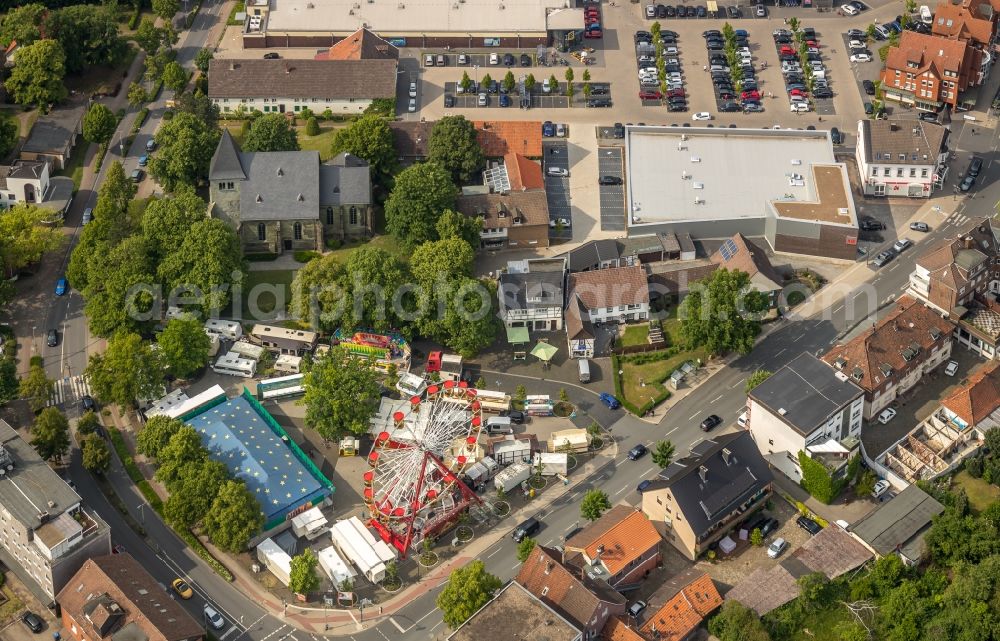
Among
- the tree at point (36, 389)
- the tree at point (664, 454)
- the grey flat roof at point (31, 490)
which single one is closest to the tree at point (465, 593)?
the tree at point (664, 454)

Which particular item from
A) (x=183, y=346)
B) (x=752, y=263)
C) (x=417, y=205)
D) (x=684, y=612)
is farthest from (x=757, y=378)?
(x=183, y=346)

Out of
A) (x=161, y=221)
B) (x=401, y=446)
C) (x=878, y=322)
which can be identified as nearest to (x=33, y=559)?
(x=401, y=446)

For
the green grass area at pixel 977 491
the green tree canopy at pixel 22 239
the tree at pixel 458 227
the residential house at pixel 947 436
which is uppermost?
the green tree canopy at pixel 22 239

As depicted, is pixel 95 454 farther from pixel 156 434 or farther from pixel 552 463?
pixel 552 463

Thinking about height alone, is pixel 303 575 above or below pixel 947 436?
above

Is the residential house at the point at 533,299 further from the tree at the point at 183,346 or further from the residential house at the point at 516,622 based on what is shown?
the residential house at the point at 516,622

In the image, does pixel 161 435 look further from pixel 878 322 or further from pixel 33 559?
pixel 878 322

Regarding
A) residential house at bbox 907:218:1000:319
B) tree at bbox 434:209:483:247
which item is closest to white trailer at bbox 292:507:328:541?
tree at bbox 434:209:483:247
